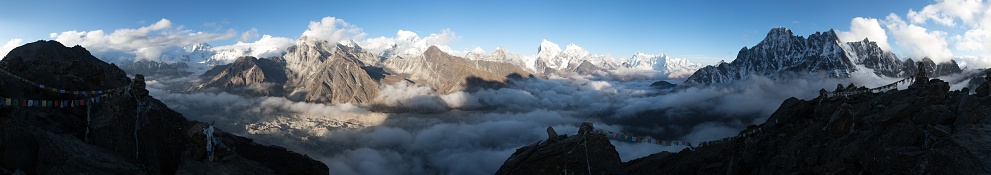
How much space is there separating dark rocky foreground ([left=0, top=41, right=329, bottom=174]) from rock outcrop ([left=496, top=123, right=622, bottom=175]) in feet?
76.0

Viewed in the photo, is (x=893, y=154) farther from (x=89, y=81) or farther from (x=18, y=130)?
(x=89, y=81)

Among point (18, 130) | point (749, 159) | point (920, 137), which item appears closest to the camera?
point (920, 137)

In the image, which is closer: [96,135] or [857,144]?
[857,144]

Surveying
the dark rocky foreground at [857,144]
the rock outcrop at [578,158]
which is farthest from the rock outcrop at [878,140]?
the rock outcrop at [578,158]

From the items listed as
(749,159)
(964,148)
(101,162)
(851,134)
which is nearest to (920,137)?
(964,148)

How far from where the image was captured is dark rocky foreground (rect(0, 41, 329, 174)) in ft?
80.1

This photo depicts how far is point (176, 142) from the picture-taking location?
36094 mm

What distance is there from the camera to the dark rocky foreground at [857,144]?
2014cm

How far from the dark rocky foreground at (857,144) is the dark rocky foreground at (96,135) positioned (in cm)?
2319

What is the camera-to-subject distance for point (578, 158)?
31.5 metres

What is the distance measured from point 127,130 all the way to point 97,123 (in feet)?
7.35

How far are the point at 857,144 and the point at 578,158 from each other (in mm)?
15061

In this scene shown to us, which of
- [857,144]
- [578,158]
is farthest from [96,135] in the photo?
[857,144]

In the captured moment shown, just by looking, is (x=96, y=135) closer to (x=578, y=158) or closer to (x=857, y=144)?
(x=578, y=158)
